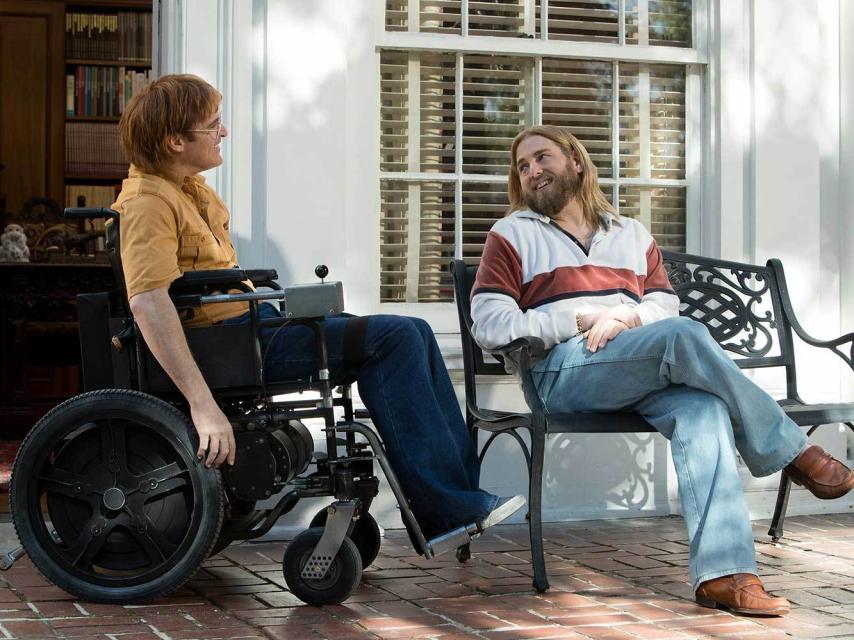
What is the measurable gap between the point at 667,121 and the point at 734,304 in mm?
819

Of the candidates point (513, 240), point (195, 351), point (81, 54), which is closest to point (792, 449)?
point (513, 240)

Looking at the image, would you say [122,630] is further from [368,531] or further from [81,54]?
[81,54]

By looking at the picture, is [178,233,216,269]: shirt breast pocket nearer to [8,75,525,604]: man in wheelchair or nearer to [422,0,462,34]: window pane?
[8,75,525,604]: man in wheelchair

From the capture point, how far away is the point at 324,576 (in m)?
2.86

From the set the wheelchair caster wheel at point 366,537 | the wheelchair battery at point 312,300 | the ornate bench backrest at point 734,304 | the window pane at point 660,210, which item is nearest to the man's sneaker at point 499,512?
the wheelchair caster wheel at point 366,537

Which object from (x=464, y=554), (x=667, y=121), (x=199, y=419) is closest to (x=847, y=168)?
(x=667, y=121)

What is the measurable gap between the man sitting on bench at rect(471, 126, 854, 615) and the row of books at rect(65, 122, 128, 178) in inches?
199

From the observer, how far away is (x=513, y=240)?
340cm

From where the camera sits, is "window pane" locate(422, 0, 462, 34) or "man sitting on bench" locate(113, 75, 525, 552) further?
"window pane" locate(422, 0, 462, 34)

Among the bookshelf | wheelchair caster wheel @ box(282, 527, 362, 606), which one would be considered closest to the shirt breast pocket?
wheelchair caster wheel @ box(282, 527, 362, 606)

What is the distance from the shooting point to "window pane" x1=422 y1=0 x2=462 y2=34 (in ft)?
13.9

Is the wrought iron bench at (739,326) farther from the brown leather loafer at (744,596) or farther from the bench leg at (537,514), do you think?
the brown leather loafer at (744,596)

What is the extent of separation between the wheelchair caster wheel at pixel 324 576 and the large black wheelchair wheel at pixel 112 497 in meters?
0.22

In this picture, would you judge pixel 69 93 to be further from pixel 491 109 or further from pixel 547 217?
pixel 547 217
